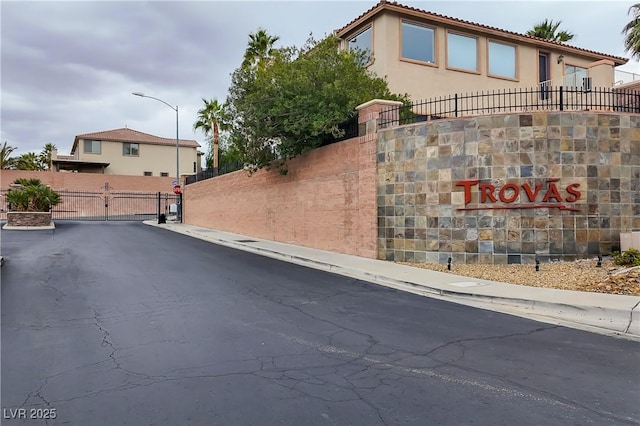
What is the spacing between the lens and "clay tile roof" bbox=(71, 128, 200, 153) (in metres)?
55.0

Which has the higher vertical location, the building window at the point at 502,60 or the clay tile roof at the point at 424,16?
the clay tile roof at the point at 424,16

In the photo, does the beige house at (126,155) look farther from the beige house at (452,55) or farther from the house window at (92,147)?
the beige house at (452,55)

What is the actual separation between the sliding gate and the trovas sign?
36.3 metres

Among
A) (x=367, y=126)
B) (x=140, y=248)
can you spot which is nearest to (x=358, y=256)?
(x=367, y=126)

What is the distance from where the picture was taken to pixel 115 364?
5387 mm

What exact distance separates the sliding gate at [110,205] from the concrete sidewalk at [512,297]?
34730 mm

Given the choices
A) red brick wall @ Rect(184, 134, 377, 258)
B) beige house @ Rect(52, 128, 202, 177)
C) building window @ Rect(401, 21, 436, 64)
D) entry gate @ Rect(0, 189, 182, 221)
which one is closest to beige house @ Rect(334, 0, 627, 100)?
building window @ Rect(401, 21, 436, 64)

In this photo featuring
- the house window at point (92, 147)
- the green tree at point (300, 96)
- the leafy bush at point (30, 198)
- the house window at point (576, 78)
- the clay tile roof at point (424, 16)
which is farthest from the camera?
the house window at point (92, 147)

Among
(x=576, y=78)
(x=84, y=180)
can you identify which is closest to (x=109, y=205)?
(x=84, y=180)

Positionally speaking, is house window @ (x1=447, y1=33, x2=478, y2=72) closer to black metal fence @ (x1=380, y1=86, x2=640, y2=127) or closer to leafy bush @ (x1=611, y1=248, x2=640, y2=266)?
black metal fence @ (x1=380, y1=86, x2=640, y2=127)

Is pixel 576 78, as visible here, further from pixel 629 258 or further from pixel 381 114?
pixel 629 258

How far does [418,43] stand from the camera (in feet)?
68.9

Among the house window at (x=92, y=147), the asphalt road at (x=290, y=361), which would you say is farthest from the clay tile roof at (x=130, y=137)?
the asphalt road at (x=290, y=361)

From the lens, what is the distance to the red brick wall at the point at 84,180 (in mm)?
46625
